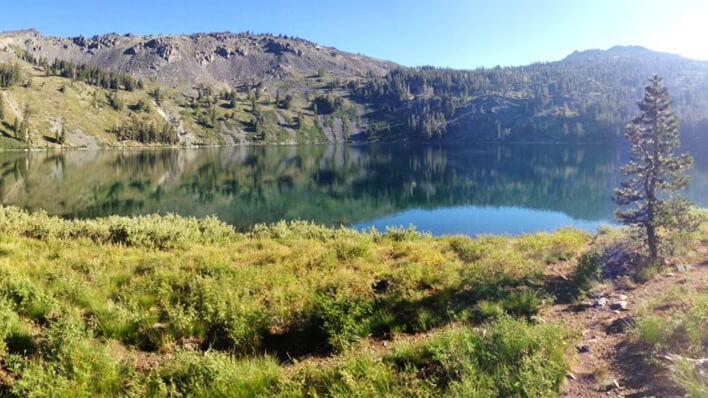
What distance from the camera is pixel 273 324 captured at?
8930 millimetres

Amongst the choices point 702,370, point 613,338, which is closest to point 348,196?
point 613,338

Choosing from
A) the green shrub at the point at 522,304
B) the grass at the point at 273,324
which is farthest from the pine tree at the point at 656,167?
the green shrub at the point at 522,304

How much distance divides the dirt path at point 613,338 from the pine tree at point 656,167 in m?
1.73

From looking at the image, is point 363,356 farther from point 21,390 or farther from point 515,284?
point 515,284

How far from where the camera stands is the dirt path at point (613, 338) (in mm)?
5918

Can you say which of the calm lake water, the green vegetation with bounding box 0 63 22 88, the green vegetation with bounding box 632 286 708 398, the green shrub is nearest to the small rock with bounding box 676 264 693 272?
the green vegetation with bounding box 632 286 708 398

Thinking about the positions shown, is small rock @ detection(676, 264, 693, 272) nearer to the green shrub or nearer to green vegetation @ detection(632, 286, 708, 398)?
green vegetation @ detection(632, 286, 708, 398)

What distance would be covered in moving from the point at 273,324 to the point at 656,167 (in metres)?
13.6

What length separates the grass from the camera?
6207 millimetres

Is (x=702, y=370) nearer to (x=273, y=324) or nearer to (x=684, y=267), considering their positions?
(x=273, y=324)

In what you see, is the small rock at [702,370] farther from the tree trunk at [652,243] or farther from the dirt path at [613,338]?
the tree trunk at [652,243]

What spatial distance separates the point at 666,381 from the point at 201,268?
451 inches

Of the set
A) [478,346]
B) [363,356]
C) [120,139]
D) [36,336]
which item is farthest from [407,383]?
[120,139]

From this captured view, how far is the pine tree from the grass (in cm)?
323
